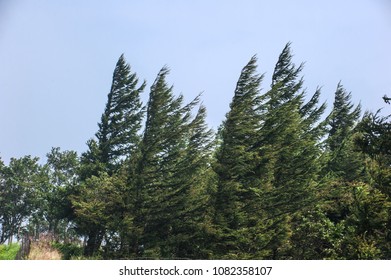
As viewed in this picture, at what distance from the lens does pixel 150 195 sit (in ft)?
83.8

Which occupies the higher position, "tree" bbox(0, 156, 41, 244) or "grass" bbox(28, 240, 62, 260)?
"tree" bbox(0, 156, 41, 244)

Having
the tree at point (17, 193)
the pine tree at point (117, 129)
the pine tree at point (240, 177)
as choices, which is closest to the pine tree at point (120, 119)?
the pine tree at point (117, 129)

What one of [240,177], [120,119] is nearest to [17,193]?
[120,119]

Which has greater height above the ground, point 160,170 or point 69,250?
point 160,170

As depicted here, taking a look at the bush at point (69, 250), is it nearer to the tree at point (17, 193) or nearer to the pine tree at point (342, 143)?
→ the pine tree at point (342, 143)

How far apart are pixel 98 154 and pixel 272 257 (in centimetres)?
1579

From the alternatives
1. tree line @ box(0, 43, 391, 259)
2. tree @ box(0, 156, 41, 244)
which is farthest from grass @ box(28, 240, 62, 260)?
tree @ box(0, 156, 41, 244)

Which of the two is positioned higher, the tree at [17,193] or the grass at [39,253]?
the tree at [17,193]

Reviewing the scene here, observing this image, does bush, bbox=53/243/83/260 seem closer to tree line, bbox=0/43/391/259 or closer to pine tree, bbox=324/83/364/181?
tree line, bbox=0/43/391/259

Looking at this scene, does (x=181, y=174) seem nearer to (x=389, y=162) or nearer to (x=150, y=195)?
→ (x=150, y=195)

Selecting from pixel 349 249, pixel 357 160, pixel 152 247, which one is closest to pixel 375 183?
pixel 349 249

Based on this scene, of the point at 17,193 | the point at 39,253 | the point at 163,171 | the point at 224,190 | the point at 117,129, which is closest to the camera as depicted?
the point at 39,253

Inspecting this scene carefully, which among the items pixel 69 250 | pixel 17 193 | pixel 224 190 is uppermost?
pixel 17 193

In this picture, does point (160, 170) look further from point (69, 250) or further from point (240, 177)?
point (69, 250)
